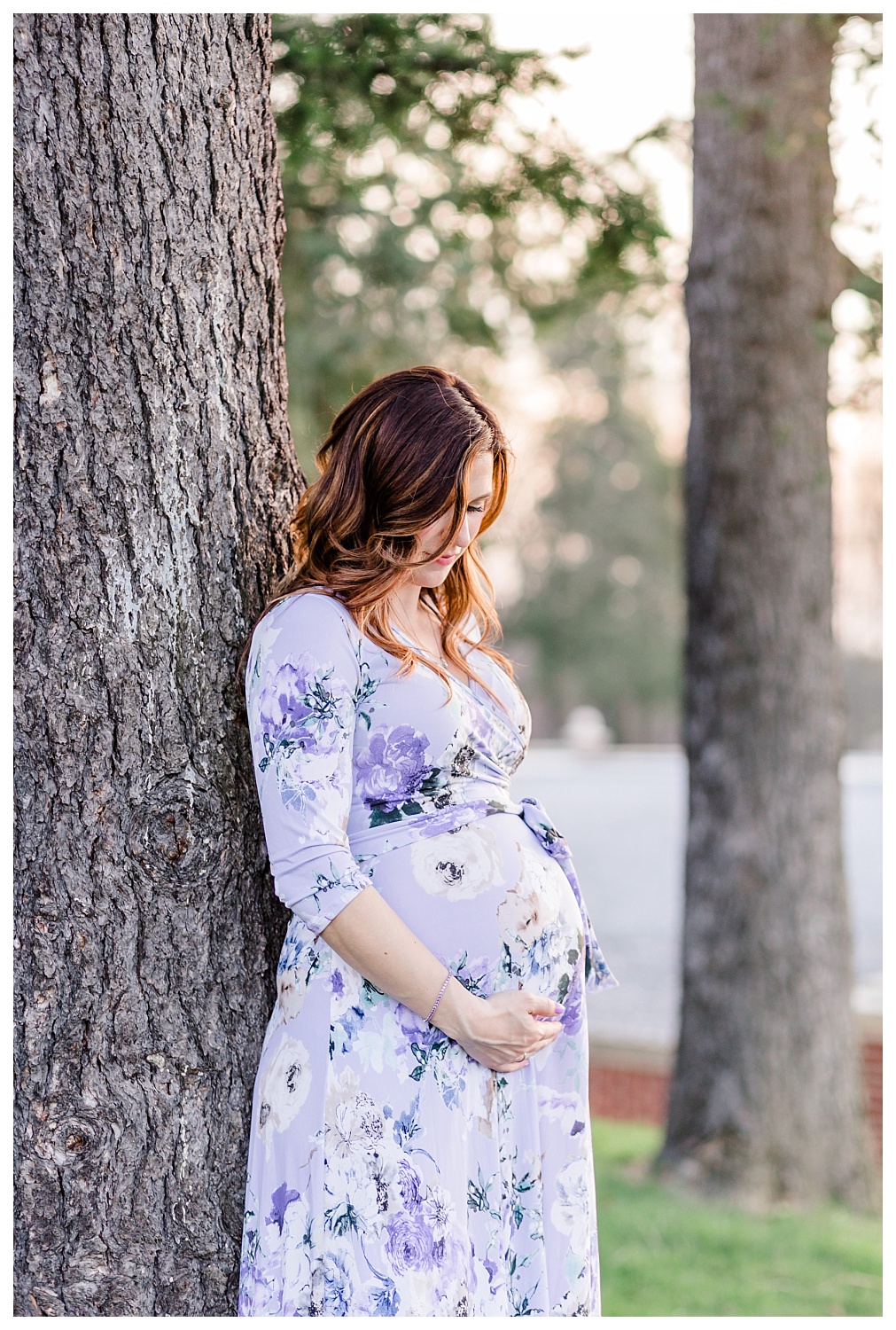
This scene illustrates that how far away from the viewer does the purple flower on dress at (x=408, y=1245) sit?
5.91ft

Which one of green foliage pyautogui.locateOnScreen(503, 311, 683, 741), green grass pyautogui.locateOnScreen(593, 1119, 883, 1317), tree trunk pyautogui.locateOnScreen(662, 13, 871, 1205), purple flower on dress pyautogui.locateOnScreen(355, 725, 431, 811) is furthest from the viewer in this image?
green foliage pyautogui.locateOnScreen(503, 311, 683, 741)

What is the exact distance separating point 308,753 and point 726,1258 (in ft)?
10.2

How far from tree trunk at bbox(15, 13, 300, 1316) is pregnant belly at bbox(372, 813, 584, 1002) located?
13.1 inches

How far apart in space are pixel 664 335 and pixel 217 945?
65.9 feet

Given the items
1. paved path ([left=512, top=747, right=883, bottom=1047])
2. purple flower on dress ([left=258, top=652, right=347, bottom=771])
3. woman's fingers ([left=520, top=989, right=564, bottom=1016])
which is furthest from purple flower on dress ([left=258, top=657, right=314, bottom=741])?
paved path ([left=512, top=747, right=883, bottom=1047])

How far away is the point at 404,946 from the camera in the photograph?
1794mm

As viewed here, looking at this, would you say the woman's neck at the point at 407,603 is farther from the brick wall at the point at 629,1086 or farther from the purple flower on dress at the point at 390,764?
the brick wall at the point at 629,1086

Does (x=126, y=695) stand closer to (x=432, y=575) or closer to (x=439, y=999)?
(x=432, y=575)

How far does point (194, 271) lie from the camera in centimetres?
202

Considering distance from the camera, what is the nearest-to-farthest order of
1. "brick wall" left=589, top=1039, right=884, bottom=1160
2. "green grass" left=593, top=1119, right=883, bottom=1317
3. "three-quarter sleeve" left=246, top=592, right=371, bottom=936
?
"three-quarter sleeve" left=246, top=592, right=371, bottom=936 < "green grass" left=593, top=1119, right=883, bottom=1317 < "brick wall" left=589, top=1039, right=884, bottom=1160

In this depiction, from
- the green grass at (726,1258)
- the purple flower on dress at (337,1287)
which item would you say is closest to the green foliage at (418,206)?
the purple flower on dress at (337,1287)

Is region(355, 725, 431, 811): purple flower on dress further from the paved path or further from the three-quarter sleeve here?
the paved path

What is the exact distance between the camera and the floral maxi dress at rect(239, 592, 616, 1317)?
179 centimetres

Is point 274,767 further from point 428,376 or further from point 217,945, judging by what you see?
point 428,376
